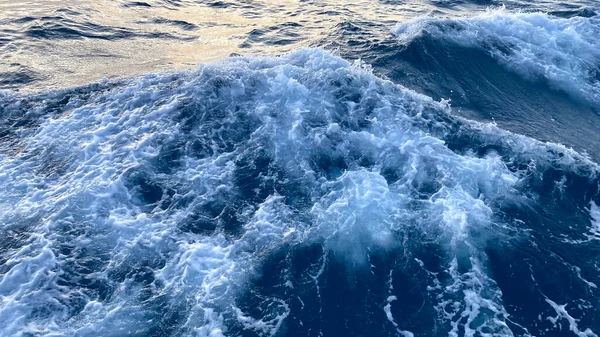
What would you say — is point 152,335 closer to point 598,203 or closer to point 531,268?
point 531,268

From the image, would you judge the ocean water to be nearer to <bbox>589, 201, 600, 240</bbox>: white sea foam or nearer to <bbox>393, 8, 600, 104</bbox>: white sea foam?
<bbox>589, 201, 600, 240</bbox>: white sea foam

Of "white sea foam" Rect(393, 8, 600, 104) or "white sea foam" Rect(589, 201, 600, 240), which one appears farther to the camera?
"white sea foam" Rect(393, 8, 600, 104)

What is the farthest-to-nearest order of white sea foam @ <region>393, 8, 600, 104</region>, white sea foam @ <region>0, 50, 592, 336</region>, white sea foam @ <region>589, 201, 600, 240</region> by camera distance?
white sea foam @ <region>393, 8, 600, 104</region> < white sea foam @ <region>589, 201, 600, 240</region> < white sea foam @ <region>0, 50, 592, 336</region>

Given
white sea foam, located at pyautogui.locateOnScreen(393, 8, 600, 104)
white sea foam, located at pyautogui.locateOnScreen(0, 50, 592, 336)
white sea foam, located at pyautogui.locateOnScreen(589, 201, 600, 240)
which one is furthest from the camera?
white sea foam, located at pyautogui.locateOnScreen(393, 8, 600, 104)

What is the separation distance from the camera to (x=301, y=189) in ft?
41.0

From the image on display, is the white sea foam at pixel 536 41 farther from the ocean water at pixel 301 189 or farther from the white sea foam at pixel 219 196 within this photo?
the white sea foam at pixel 219 196

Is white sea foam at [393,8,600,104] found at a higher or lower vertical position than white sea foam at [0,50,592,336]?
higher

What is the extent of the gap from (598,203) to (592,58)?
1044cm

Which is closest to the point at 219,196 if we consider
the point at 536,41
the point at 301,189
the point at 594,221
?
the point at 301,189

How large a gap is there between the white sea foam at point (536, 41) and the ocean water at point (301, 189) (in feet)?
0.50

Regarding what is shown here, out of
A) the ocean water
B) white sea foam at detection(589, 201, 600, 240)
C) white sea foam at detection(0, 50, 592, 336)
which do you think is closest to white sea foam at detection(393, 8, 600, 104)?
the ocean water

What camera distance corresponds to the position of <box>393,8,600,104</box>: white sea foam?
63.1 feet

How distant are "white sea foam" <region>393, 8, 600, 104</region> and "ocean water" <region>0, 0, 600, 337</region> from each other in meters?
0.15

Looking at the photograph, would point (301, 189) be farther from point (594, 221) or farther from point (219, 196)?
point (594, 221)
